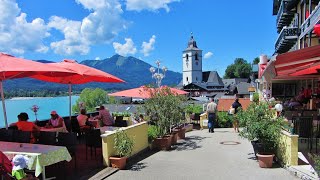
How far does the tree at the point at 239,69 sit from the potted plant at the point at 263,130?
127 meters

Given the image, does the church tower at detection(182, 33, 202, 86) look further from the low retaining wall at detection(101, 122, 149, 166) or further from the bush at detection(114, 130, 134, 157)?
the bush at detection(114, 130, 134, 157)

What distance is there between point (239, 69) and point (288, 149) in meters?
133

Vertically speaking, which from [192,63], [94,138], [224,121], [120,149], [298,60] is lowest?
[224,121]

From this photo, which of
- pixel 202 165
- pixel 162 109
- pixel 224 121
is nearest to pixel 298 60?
pixel 202 165

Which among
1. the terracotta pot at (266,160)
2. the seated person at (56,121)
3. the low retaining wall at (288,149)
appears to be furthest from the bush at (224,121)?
the seated person at (56,121)

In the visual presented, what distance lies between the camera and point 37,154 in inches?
252

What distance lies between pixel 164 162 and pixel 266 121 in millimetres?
3028

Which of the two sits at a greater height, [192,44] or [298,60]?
[192,44]

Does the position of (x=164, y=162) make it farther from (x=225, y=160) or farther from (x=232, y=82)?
(x=232, y=82)

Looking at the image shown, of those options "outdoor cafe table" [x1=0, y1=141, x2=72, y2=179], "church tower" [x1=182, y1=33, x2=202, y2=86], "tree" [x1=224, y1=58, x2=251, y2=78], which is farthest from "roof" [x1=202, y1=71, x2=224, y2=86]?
"outdoor cafe table" [x1=0, y1=141, x2=72, y2=179]

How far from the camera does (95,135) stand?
30.8 feet

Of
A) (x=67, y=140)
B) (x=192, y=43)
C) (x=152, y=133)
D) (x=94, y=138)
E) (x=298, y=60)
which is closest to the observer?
(x=298, y=60)

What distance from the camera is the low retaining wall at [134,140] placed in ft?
29.5

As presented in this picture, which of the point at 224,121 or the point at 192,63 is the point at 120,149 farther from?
the point at 192,63
